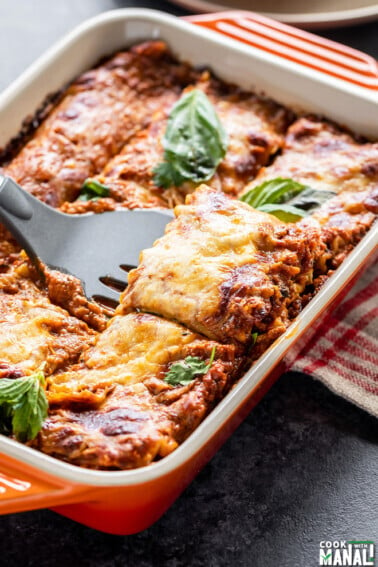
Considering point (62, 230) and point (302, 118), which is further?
point (302, 118)

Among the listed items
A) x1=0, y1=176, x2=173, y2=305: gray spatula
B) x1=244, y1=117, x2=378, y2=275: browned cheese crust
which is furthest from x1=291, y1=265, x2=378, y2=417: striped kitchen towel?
x1=0, y1=176, x2=173, y2=305: gray spatula

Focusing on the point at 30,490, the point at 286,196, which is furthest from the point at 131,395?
the point at 286,196

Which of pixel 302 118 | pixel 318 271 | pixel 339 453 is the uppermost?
pixel 302 118

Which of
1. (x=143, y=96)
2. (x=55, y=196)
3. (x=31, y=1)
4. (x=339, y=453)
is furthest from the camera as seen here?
(x=31, y=1)

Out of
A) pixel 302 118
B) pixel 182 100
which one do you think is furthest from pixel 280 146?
pixel 182 100

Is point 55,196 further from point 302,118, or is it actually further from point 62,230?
point 302,118

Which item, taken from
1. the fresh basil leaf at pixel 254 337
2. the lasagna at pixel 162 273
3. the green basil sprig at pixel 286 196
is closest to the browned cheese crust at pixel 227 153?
the lasagna at pixel 162 273

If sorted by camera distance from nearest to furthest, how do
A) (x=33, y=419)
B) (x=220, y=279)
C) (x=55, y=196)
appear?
1. (x=33, y=419)
2. (x=220, y=279)
3. (x=55, y=196)
